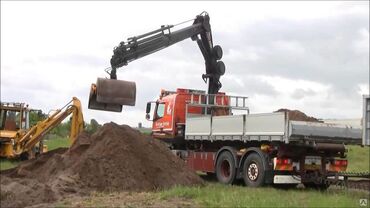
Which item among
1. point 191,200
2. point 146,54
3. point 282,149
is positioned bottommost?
point 191,200

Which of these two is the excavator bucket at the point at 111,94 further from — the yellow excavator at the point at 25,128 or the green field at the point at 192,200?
the green field at the point at 192,200

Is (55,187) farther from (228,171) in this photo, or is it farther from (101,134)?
(228,171)

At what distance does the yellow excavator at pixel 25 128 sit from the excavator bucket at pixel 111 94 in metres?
1.08

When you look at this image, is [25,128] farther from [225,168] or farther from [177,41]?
[225,168]

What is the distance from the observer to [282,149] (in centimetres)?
1518

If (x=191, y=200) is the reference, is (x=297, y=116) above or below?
above

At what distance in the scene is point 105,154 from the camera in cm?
1466

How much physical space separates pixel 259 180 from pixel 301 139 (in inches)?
72.6

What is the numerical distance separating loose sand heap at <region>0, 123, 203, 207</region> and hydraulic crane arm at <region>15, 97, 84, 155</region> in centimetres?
235

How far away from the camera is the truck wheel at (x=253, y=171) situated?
15.4m

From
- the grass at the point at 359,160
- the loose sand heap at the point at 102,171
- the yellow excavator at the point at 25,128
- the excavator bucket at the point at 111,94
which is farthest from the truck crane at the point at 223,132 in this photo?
the grass at the point at 359,160

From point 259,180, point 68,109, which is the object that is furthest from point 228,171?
point 68,109

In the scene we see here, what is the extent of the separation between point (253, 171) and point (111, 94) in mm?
5335

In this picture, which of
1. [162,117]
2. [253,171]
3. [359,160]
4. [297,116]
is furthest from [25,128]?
[359,160]
